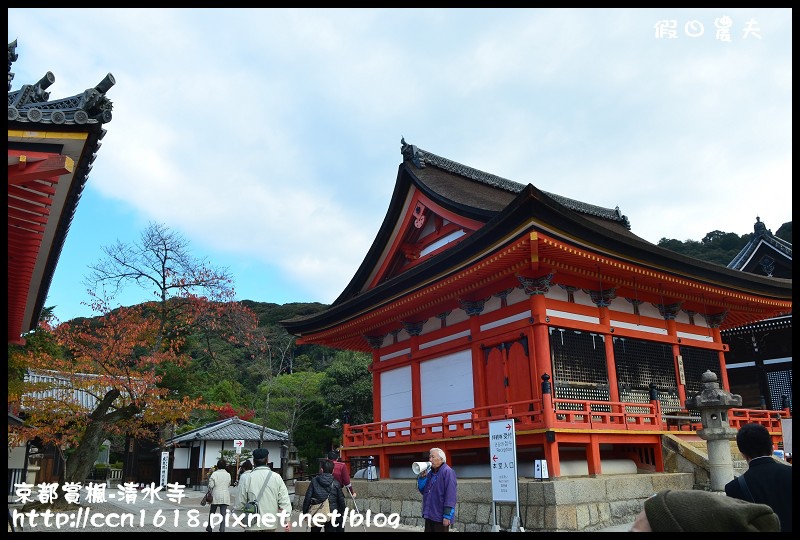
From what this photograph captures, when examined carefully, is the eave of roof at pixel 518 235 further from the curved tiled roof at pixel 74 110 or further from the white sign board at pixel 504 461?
the curved tiled roof at pixel 74 110

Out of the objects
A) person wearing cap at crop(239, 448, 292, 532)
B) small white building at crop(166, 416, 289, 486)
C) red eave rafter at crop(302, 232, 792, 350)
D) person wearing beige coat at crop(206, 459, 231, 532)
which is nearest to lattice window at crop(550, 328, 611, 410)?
red eave rafter at crop(302, 232, 792, 350)

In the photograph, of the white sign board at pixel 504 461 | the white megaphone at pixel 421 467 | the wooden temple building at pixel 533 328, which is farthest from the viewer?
the wooden temple building at pixel 533 328

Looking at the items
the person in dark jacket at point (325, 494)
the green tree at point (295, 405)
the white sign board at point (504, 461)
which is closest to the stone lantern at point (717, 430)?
the white sign board at point (504, 461)

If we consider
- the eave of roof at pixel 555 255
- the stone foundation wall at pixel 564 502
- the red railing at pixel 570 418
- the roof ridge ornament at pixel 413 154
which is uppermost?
the roof ridge ornament at pixel 413 154

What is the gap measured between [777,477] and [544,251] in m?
8.97

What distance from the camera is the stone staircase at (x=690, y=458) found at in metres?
12.4

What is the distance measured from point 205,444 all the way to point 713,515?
33.7 m

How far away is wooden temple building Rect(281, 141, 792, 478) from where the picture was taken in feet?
41.3

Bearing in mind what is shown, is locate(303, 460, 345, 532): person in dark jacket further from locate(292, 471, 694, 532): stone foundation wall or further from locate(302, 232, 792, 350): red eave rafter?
locate(302, 232, 792, 350): red eave rafter

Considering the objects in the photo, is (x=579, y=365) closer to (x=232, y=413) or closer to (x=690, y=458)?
(x=690, y=458)

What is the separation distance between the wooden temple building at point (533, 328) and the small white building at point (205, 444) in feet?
54.2

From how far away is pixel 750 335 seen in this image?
21297 millimetres

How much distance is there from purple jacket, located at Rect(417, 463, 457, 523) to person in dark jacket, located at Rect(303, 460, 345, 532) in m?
1.71

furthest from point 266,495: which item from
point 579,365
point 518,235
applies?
point 579,365
